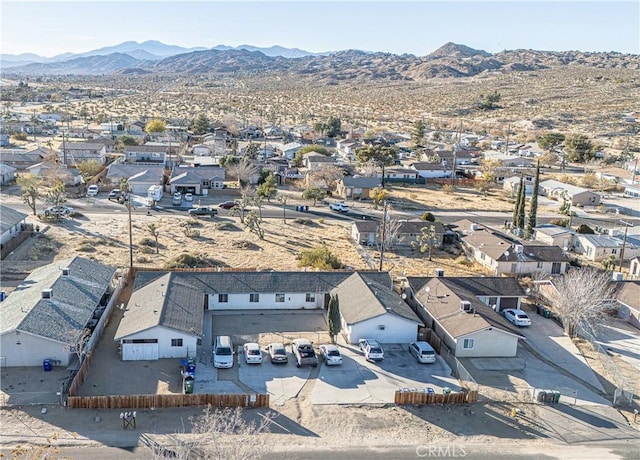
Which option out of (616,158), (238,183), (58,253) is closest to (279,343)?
(58,253)

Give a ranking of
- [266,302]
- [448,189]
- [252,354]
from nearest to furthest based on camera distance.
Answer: [252,354] < [266,302] < [448,189]

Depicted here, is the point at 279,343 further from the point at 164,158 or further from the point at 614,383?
the point at 164,158

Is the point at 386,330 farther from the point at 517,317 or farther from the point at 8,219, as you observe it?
the point at 8,219

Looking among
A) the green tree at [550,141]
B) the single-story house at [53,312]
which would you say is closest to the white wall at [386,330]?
the single-story house at [53,312]

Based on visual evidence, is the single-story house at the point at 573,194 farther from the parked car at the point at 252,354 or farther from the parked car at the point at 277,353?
the parked car at the point at 252,354

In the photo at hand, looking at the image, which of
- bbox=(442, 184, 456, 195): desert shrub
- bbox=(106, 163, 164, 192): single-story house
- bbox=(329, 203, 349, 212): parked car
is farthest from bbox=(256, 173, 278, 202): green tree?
bbox=(442, 184, 456, 195): desert shrub

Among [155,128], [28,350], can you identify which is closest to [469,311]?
[28,350]

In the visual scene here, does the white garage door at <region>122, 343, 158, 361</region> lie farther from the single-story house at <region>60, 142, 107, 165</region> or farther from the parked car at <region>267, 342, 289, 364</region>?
the single-story house at <region>60, 142, 107, 165</region>
